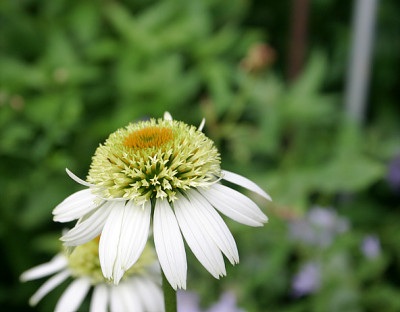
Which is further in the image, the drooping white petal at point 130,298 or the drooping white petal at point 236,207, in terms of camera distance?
the drooping white petal at point 130,298

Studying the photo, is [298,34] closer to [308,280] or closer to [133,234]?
[308,280]

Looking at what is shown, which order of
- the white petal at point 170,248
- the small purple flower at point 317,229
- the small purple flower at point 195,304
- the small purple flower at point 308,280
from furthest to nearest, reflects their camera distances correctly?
1. the small purple flower at point 317,229
2. the small purple flower at point 308,280
3. the small purple flower at point 195,304
4. the white petal at point 170,248

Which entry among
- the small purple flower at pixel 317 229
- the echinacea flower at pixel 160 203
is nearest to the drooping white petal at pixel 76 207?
the echinacea flower at pixel 160 203

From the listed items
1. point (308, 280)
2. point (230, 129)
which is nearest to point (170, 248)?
point (308, 280)

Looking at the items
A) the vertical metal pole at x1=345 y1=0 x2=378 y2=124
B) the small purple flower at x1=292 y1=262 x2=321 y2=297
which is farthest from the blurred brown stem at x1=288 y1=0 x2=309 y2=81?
the small purple flower at x1=292 y1=262 x2=321 y2=297

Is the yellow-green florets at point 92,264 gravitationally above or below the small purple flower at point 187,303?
below


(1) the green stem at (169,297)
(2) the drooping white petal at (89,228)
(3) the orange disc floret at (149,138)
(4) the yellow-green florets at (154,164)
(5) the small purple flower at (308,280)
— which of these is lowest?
(1) the green stem at (169,297)

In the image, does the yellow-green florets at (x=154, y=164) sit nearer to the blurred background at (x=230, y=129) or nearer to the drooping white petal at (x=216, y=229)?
the drooping white petal at (x=216, y=229)

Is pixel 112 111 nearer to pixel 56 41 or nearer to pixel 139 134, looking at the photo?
pixel 56 41
